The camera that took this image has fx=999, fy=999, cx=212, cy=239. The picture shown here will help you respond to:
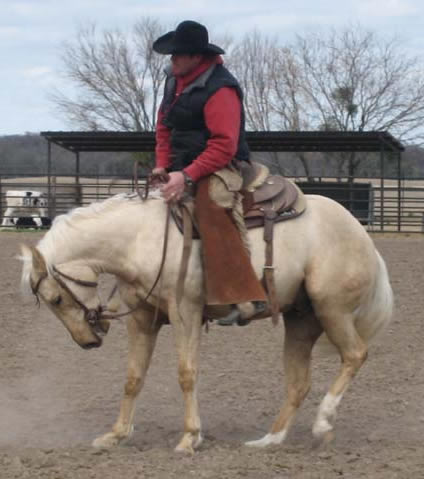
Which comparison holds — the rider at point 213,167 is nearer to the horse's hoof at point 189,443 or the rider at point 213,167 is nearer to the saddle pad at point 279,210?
the saddle pad at point 279,210

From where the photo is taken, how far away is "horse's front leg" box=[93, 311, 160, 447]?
5500 millimetres

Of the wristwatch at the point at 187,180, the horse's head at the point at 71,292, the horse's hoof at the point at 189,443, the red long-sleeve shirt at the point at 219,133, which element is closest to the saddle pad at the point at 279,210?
the wristwatch at the point at 187,180

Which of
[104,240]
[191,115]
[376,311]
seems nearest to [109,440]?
[104,240]

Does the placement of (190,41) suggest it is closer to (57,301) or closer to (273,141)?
(57,301)

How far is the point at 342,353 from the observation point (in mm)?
5605

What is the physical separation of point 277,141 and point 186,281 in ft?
60.5

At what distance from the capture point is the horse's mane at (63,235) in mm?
5273

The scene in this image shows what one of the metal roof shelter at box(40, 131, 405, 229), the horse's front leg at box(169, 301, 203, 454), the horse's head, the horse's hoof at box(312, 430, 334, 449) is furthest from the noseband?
the metal roof shelter at box(40, 131, 405, 229)

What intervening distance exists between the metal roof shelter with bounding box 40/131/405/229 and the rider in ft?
56.4

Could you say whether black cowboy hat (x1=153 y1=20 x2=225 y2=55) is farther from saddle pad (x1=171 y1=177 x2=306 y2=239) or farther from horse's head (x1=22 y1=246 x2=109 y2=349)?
horse's head (x1=22 y1=246 x2=109 y2=349)

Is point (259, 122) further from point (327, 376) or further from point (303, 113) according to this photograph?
point (327, 376)

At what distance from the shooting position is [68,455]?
190 inches

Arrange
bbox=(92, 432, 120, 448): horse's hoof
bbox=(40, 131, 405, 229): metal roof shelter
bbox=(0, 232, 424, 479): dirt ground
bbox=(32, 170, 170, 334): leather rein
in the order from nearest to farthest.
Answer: bbox=(0, 232, 424, 479): dirt ground < bbox=(32, 170, 170, 334): leather rein < bbox=(92, 432, 120, 448): horse's hoof < bbox=(40, 131, 405, 229): metal roof shelter

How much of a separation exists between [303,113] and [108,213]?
34289mm
